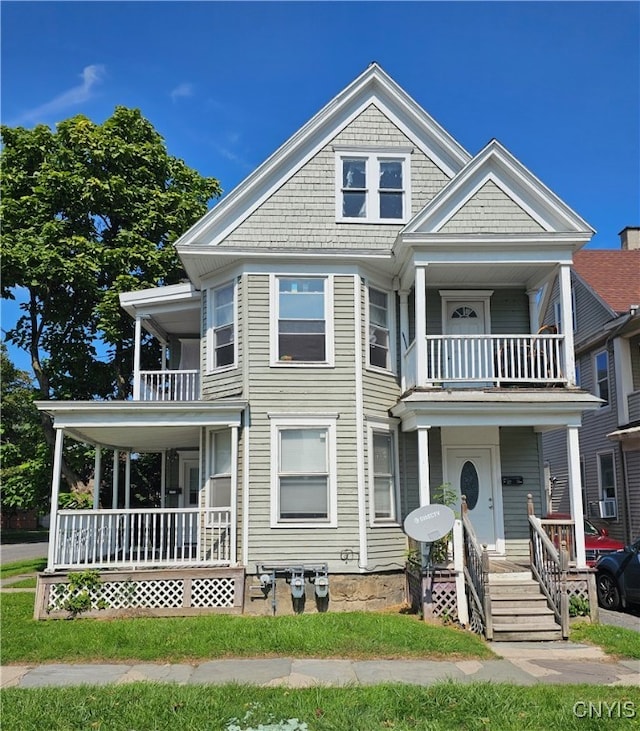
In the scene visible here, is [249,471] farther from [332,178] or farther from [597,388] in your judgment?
[597,388]

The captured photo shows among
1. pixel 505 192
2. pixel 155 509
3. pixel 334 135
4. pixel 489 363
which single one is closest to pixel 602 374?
pixel 489 363

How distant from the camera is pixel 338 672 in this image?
8125 mm

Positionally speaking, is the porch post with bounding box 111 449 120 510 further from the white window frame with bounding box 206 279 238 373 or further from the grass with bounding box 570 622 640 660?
the grass with bounding box 570 622 640 660

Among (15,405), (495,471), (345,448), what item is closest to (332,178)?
(345,448)

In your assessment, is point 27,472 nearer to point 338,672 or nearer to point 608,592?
point 338,672

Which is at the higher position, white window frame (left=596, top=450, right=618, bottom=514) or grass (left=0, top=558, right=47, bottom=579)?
white window frame (left=596, top=450, right=618, bottom=514)

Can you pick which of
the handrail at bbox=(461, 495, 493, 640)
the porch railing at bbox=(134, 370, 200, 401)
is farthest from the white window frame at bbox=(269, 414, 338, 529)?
the porch railing at bbox=(134, 370, 200, 401)

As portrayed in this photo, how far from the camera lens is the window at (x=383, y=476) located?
13.1 m

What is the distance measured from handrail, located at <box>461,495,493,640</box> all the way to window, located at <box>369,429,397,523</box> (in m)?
1.89

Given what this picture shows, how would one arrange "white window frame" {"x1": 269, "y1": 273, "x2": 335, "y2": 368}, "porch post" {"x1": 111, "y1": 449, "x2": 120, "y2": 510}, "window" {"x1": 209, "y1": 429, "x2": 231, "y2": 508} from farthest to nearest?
"porch post" {"x1": 111, "y1": 449, "x2": 120, "y2": 510}
"window" {"x1": 209, "y1": 429, "x2": 231, "y2": 508}
"white window frame" {"x1": 269, "y1": 273, "x2": 335, "y2": 368}

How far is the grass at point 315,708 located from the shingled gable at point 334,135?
8779mm

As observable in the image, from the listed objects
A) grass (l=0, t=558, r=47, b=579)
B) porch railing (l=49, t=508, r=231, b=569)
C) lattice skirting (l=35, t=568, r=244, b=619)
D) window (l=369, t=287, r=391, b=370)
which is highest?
window (l=369, t=287, r=391, b=370)

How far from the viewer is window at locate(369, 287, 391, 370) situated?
13.7 m

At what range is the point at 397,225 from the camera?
1397 cm
